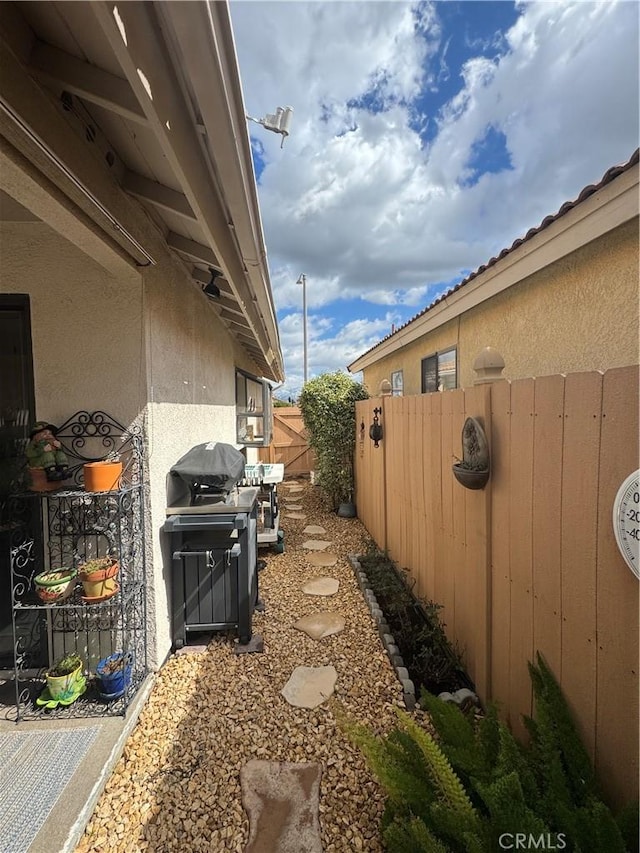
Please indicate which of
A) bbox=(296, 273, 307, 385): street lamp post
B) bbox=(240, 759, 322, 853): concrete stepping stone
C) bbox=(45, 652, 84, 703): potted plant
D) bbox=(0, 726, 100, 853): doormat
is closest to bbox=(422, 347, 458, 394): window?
bbox=(240, 759, 322, 853): concrete stepping stone

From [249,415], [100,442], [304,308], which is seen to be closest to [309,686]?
[100,442]

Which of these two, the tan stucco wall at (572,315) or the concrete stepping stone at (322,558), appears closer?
the tan stucco wall at (572,315)

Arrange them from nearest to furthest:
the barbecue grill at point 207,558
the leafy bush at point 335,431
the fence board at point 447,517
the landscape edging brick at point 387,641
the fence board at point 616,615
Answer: the fence board at point 616,615 < the landscape edging brick at point 387,641 < the fence board at point 447,517 < the barbecue grill at point 207,558 < the leafy bush at point 335,431

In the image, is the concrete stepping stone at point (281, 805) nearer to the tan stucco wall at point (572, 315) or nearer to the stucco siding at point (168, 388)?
the stucco siding at point (168, 388)

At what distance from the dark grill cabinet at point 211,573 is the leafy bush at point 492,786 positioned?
1.95m

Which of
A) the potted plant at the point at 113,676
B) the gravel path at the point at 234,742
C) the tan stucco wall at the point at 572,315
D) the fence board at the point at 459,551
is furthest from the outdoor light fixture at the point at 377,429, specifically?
the potted plant at the point at 113,676

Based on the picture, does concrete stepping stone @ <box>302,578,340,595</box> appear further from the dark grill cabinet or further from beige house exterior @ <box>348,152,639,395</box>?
beige house exterior @ <box>348,152,639,395</box>

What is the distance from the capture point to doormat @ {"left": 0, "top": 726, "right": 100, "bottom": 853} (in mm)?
1977

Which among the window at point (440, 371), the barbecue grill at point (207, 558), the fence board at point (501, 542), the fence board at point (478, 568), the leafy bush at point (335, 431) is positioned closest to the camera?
the fence board at point (501, 542)

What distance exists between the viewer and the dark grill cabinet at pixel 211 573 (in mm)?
3537

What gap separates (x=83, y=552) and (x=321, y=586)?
2.98 metres

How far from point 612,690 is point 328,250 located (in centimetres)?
1789

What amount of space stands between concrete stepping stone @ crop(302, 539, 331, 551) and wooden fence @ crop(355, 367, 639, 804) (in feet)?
9.93

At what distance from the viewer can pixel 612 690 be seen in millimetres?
1596
